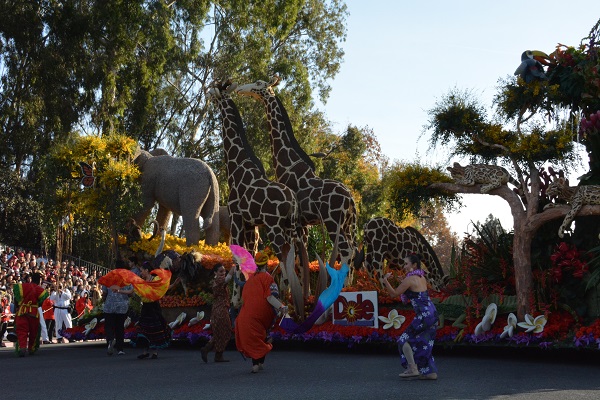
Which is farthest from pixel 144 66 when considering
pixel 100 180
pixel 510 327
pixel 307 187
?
pixel 510 327

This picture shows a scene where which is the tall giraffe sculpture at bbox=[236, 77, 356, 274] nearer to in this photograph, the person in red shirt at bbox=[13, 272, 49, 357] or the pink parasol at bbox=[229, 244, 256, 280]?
the pink parasol at bbox=[229, 244, 256, 280]

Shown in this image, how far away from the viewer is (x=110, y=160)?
2300 cm

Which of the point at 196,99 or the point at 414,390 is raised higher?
the point at 196,99

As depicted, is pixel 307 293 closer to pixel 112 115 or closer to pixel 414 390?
pixel 414 390

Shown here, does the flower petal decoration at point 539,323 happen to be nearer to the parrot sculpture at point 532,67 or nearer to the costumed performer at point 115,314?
the parrot sculpture at point 532,67

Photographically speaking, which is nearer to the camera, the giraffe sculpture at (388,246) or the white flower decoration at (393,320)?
the white flower decoration at (393,320)

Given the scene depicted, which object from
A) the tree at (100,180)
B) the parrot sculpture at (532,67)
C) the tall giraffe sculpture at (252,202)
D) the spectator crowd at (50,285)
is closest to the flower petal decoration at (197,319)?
the tall giraffe sculpture at (252,202)

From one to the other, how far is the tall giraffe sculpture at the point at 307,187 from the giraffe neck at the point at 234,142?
Answer: 19.1 inches

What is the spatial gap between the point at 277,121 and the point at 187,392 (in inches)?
372

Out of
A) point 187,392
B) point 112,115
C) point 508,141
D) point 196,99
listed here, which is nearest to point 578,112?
point 508,141

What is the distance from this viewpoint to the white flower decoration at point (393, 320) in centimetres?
1398

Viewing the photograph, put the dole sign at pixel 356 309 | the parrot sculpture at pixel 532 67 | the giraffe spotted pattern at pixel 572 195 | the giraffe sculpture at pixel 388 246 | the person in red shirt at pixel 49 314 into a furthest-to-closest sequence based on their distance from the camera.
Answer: the person in red shirt at pixel 49 314 → the giraffe sculpture at pixel 388 246 → the dole sign at pixel 356 309 → the parrot sculpture at pixel 532 67 → the giraffe spotted pattern at pixel 572 195

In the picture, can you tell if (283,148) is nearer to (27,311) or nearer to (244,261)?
(244,261)

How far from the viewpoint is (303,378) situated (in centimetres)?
1066
